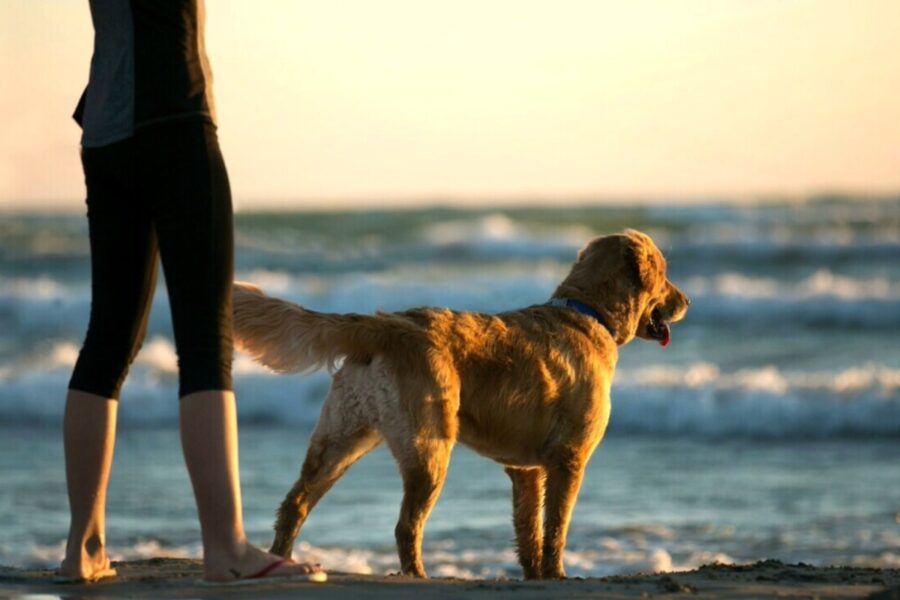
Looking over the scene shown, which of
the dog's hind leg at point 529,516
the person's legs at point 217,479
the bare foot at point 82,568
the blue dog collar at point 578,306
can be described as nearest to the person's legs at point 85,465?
the bare foot at point 82,568

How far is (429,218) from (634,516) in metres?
20.4

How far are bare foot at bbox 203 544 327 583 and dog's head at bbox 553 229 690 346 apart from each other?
210 cm

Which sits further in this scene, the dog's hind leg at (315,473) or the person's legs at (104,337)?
the dog's hind leg at (315,473)

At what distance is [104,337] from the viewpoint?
4.22 meters

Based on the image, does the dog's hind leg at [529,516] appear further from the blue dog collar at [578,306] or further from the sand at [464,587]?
the sand at [464,587]

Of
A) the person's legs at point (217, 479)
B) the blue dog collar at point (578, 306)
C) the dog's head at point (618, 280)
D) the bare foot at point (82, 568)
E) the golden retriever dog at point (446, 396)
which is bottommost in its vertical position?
the bare foot at point (82, 568)

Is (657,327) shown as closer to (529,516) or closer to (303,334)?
(529,516)

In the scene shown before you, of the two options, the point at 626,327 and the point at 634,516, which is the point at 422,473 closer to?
the point at 626,327

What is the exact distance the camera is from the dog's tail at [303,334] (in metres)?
4.96

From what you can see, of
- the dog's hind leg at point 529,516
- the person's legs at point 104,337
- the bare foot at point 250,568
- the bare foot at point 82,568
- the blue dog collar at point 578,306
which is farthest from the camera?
the blue dog collar at point 578,306

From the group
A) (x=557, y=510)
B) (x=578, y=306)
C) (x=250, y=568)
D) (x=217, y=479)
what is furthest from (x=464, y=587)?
(x=578, y=306)

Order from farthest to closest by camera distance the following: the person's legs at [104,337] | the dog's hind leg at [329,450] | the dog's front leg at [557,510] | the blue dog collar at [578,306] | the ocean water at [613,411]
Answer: the ocean water at [613,411]
the blue dog collar at [578,306]
the dog's front leg at [557,510]
the dog's hind leg at [329,450]
the person's legs at [104,337]

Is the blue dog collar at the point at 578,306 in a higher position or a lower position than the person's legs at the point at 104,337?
higher

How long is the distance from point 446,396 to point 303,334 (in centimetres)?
55
